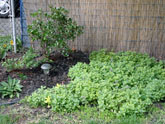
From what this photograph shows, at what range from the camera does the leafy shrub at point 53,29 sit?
4.84 m

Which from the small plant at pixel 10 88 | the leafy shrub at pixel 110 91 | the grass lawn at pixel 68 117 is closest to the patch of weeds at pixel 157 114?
the grass lawn at pixel 68 117

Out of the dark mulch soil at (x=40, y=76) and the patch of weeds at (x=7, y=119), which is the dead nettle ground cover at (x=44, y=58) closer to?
the dark mulch soil at (x=40, y=76)

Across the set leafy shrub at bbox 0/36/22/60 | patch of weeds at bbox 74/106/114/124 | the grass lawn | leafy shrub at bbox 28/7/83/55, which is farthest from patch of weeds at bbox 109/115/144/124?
leafy shrub at bbox 0/36/22/60

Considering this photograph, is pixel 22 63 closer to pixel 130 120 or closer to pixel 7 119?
pixel 7 119

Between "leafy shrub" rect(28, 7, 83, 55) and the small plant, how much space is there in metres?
1.18

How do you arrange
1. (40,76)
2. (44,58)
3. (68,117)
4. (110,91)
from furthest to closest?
(44,58) < (40,76) < (110,91) < (68,117)

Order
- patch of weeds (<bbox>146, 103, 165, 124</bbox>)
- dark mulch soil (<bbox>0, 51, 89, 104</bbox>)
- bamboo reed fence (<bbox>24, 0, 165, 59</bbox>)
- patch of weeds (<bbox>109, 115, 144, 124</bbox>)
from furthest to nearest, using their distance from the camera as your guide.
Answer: bamboo reed fence (<bbox>24, 0, 165, 59</bbox>) < dark mulch soil (<bbox>0, 51, 89, 104</bbox>) < patch of weeds (<bbox>146, 103, 165, 124</bbox>) < patch of weeds (<bbox>109, 115, 144, 124</bbox>)

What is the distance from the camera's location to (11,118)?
3281 mm

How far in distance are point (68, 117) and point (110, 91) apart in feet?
2.61

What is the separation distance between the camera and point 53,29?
495cm

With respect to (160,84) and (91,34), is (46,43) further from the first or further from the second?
(160,84)

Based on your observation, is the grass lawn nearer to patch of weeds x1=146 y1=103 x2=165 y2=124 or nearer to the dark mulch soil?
patch of weeds x1=146 y1=103 x2=165 y2=124

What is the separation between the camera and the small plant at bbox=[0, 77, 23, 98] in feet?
13.0

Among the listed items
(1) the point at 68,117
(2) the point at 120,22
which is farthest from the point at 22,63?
(2) the point at 120,22
